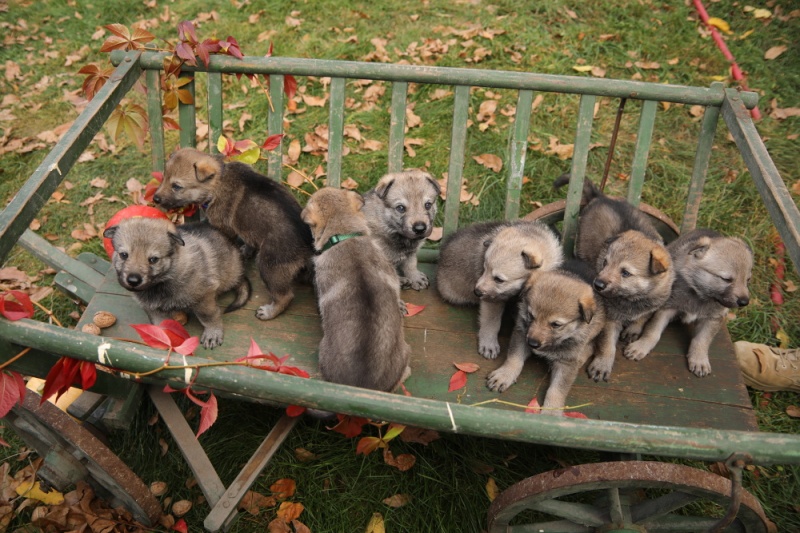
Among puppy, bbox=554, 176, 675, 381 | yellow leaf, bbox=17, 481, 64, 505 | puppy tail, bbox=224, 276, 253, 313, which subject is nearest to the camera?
puppy, bbox=554, 176, 675, 381

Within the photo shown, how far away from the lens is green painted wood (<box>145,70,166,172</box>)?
4844 millimetres

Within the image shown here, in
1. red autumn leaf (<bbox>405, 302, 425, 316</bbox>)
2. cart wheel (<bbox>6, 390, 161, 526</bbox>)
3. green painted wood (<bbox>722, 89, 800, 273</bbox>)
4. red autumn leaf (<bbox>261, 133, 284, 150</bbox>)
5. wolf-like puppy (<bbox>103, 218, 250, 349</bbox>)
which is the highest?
green painted wood (<bbox>722, 89, 800, 273</bbox>)

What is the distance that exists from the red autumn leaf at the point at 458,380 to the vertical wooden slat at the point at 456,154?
1.30 meters

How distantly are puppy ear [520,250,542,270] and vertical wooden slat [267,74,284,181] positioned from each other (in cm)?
216

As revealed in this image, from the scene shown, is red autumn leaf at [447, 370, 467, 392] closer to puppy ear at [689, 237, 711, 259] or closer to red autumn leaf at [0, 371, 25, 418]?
puppy ear at [689, 237, 711, 259]

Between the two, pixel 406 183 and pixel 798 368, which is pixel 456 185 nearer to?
pixel 406 183

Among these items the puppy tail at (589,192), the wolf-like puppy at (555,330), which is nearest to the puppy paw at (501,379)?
the wolf-like puppy at (555,330)

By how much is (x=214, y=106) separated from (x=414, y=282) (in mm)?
2098

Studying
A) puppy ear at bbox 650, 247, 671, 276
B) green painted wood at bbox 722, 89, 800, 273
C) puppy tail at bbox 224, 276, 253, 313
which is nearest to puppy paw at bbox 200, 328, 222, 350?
puppy tail at bbox 224, 276, 253, 313

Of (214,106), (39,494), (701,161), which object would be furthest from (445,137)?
(39,494)

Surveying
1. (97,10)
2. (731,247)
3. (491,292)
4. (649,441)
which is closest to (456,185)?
(491,292)

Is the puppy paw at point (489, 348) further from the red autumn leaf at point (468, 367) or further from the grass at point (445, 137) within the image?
the grass at point (445, 137)

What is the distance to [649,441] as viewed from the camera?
2.38m

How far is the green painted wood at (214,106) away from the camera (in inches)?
Result: 192
